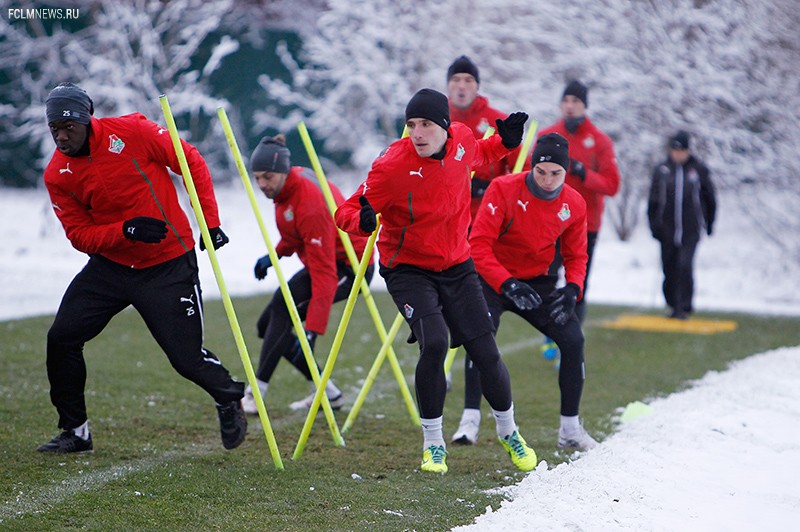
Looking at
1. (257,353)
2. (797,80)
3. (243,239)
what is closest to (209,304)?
(257,353)

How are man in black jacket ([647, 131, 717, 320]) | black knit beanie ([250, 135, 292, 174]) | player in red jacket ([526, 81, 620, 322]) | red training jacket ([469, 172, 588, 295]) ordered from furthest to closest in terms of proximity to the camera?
1. man in black jacket ([647, 131, 717, 320])
2. player in red jacket ([526, 81, 620, 322])
3. black knit beanie ([250, 135, 292, 174])
4. red training jacket ([469, 172, 588, 295])

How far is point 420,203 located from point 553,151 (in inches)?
42.4

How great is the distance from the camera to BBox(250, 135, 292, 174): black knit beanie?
6531 mm

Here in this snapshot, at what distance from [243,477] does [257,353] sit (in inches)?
164

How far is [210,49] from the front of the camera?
19.9 meters

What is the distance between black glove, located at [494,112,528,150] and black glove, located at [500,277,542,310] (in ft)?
2.49

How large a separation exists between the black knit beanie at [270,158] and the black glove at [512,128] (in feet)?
5.15

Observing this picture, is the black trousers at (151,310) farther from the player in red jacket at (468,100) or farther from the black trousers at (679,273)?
the black trousers at (679,273)

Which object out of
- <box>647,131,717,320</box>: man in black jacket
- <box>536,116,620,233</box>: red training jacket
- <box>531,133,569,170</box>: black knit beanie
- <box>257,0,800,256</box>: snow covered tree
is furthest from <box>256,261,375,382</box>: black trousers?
<box>257,0,800,256</box>: snow covered tree

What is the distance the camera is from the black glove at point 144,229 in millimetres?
5094

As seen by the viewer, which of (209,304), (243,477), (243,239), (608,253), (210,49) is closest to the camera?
(243,477)

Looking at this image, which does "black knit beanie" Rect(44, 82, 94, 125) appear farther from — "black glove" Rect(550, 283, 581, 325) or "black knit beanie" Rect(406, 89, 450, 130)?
"black glove" Rect(550, 283, 581, 325)

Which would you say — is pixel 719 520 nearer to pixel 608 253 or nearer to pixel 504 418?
pixel 504 418

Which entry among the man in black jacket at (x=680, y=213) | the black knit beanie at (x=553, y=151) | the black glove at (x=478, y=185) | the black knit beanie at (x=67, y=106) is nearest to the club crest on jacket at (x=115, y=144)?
the black knit beanie at (x=67, y=106)
